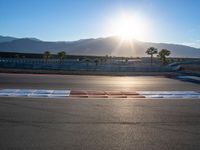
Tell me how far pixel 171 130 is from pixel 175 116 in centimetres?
161

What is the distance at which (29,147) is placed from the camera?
530 cm

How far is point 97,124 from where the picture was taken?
7.16 metres

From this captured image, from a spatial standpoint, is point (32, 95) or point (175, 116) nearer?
point (175, 116)

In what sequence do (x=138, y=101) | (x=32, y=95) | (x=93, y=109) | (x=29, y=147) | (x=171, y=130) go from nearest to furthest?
(x=29, y=147) → (x=171, y=130) → (x=93, y=109) → (x=138, y=101) → (x=32, y=95)

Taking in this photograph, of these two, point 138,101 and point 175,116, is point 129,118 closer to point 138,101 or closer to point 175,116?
point 175,116

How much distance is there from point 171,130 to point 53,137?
2548 mm

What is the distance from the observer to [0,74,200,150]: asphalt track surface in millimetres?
5598

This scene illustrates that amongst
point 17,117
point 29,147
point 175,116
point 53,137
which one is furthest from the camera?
point 175,116

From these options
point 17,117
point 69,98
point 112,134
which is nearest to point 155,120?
point 112,134

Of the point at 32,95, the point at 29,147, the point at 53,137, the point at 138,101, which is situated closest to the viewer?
the point at 29,147

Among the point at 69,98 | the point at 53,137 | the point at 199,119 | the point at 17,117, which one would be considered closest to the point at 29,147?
the point at 53,137

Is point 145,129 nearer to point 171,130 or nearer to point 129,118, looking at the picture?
point 171,130

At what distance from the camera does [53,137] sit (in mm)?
5941

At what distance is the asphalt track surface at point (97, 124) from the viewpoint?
5598 millimetres
